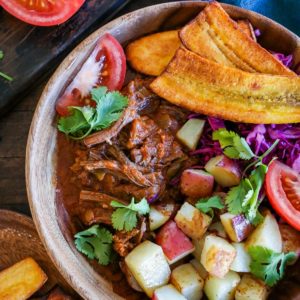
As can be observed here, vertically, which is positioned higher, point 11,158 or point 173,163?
point 173,163

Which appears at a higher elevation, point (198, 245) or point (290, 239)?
point (290, 239)

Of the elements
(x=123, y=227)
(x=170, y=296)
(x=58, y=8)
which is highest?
(x=58, y=8)

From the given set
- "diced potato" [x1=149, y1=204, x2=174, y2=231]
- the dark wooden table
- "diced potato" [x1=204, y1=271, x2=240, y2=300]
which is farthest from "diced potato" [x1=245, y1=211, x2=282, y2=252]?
the dark wooden table

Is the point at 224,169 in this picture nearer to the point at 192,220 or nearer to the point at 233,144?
the point at 233,144

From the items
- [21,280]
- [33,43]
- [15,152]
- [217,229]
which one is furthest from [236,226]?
[33,43]

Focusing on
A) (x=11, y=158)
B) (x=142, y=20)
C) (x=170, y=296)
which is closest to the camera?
(x=170, y=296)

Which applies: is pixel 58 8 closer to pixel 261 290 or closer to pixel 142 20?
pixel 142 20

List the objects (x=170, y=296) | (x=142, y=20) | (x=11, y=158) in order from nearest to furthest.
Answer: (x=170, y=296), (x=142, y=20), (x=11, y=158)

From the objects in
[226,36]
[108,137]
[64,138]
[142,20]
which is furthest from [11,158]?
[226,36]
